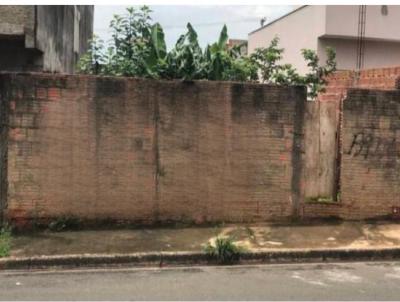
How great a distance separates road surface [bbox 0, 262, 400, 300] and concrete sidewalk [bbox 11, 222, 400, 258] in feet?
1.64

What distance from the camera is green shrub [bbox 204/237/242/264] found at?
7270 millimetres

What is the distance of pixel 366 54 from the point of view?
61.8 ft

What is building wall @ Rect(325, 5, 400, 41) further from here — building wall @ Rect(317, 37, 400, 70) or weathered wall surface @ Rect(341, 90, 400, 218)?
weathered wall surface @ Rect(341, 90, 400, 218)

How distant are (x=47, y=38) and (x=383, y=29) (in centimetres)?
1185

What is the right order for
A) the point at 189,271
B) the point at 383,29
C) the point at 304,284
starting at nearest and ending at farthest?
the point at 304,284 < the point at 189,271 < the point at 383,29

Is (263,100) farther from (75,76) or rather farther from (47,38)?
(47,38)

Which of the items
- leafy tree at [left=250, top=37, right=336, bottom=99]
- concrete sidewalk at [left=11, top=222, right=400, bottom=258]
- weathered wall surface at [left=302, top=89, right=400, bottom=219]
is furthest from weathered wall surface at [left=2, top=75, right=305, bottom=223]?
leafy tree at [left=250, top=37, right=336, bottom=99]

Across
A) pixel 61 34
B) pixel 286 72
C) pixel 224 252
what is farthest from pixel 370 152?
pixel 61 34

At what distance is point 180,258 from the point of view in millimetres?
7215

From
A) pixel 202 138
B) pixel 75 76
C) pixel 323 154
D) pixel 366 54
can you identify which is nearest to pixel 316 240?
pixel 323 154

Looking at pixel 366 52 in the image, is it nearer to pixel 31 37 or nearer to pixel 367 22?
pixel 367 22

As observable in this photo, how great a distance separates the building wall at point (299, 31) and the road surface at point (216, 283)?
12.6m

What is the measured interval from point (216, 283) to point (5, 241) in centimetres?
320

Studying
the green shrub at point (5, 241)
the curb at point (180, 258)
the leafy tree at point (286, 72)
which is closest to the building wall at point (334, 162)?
the leafy tree at point (286, 72)
